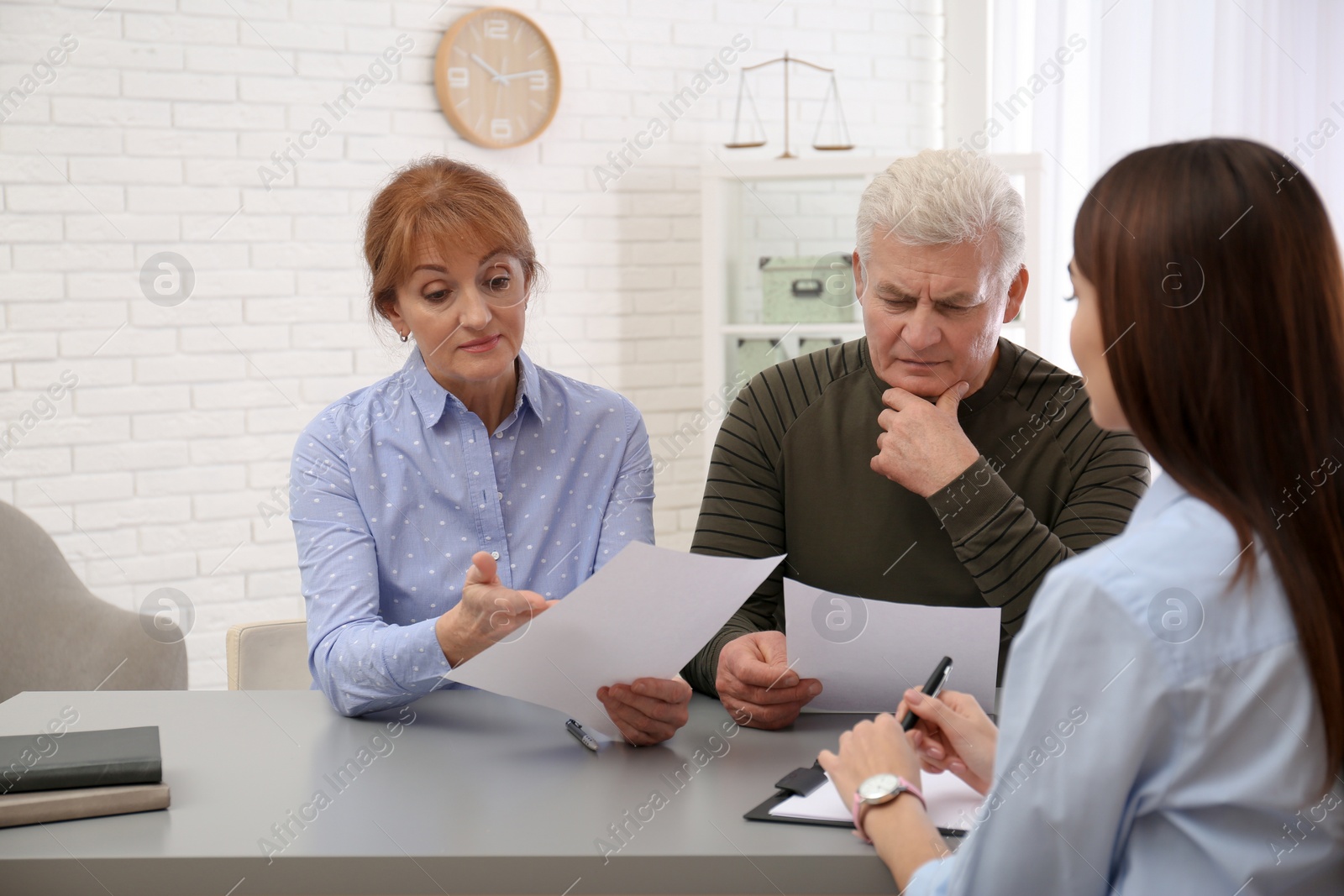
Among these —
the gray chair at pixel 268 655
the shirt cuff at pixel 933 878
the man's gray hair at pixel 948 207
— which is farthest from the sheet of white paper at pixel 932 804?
the gray chair at pixel 268 655

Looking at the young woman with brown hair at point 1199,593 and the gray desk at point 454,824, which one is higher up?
the young woman with brown hair at point 1199,593

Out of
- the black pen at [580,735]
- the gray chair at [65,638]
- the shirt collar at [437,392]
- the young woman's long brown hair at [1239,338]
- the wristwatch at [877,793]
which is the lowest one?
the gray chair at [65,638]

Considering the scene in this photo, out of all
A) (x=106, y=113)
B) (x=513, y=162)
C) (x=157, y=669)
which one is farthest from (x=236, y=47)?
(x=157, y=669)

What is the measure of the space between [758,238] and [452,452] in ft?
7.77

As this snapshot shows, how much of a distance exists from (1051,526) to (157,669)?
5.84 feet

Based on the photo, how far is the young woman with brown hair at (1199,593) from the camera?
2.50ft

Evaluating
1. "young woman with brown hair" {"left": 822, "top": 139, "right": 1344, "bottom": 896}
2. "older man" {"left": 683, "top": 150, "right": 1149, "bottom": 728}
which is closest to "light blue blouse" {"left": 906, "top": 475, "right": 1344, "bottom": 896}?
"young woman with brown hair" {"left": 822, "top": 139, "right": 1344, "bottom": 896}

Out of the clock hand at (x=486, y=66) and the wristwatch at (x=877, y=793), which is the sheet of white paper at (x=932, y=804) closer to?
the wristwatch at (x=877, y=793)

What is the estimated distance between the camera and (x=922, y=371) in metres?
1.67

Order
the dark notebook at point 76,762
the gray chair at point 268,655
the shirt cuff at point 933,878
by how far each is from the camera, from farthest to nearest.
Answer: the gray chair at point 268,655 → the dark notebook at point 76,762 → the shirt cuff at point 933,878

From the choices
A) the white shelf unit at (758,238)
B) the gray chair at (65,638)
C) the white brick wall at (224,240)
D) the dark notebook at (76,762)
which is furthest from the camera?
the white shelf unit at (758,238)

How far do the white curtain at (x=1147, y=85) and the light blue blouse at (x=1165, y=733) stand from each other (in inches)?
92.9

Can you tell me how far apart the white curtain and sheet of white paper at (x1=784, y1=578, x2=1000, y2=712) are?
1.94 m

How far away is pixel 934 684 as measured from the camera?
118 centimetres
